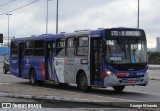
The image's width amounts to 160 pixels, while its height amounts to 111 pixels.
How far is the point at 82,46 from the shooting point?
69.3 ft

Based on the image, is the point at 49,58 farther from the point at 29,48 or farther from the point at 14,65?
the point at 14,65

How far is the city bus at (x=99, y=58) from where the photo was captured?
1953 cm

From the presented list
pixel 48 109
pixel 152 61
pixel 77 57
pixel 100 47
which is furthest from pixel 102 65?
pixel 152 61

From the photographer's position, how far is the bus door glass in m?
24.2

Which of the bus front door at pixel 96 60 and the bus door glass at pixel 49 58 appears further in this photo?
the bus door glass at pixel 49 58

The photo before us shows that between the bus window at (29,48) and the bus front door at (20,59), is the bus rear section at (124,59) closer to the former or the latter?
the bus window at (29,48)

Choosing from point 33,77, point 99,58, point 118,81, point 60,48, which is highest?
point 60,48

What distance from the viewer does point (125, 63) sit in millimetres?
19609

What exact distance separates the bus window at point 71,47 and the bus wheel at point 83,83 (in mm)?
1289

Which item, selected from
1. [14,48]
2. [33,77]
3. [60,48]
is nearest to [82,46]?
[60,48]

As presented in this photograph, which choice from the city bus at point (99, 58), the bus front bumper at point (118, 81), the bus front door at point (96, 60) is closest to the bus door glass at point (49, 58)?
the city bus at point (99, 58)

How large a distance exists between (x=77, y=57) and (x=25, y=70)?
6.73 metres

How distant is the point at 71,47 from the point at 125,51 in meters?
3.48

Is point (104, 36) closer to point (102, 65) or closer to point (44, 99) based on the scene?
point (102, 65)
